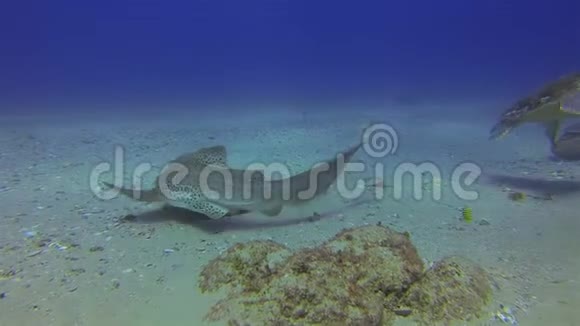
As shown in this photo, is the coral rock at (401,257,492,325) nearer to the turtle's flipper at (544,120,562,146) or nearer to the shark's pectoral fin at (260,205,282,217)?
the shark's pectoral fin at (260,205,282,217)

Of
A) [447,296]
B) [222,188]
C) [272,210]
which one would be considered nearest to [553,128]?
[272,210]

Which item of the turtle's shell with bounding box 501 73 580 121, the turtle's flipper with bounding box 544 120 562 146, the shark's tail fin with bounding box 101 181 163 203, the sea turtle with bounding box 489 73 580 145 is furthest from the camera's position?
the turtle's flipper with bounding box 544 120 562 146

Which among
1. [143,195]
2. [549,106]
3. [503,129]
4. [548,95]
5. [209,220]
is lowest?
[209,220]

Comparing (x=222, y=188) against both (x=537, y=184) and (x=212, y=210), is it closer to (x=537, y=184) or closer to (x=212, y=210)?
(x=212, y=210)

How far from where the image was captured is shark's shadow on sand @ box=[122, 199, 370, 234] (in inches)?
204

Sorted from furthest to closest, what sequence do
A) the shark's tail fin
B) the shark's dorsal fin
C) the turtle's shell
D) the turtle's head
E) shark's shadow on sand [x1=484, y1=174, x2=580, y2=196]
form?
the turtle's head
shark's shadow on sand [x1=484, y1=174, x2=580, y2=196]
the turtle's shell
the shark's dorsal fin
the shark's tail fin

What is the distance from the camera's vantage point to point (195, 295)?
134 inches

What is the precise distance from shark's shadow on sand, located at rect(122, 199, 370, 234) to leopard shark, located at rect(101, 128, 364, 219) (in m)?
0.27

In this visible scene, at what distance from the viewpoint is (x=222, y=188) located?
5070 millimetres

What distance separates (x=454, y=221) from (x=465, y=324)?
2823 millimetres

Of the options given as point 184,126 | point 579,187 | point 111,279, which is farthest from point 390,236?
point 184,126

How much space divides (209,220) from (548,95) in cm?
589

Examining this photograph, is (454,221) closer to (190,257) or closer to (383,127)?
(190,257)

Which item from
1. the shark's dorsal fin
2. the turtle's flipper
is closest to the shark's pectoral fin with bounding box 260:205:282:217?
the shark's dorsal fin
